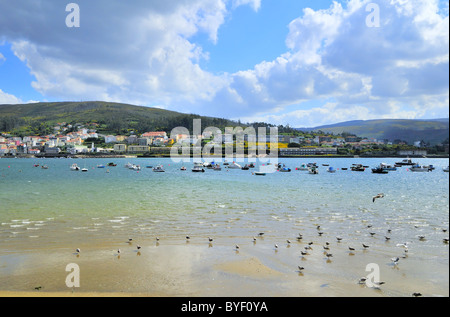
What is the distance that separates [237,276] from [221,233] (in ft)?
15.4

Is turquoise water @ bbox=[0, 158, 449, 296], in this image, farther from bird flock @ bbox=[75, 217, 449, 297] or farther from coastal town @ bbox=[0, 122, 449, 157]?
coastal town @ bbox=[0, 122, 449, 157]

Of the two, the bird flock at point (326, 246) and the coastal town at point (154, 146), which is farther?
the coastal town at point (154, 146)

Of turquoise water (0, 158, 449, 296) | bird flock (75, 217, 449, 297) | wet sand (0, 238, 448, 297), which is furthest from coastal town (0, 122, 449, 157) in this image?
wet sand (0, 238, 448, 297)

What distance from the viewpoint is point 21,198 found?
76.7ft

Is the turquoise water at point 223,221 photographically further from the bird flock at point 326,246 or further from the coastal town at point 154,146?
the coastal town at point 154,146

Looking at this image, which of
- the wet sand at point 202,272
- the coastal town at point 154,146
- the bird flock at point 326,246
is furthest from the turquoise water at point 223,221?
the coastal town at point 154,146

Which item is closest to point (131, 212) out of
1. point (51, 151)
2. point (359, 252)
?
point (359, 252)

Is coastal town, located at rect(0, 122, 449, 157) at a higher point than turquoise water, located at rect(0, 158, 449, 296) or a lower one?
higher

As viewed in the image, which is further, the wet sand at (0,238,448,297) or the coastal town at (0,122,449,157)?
the coastal town at (0,122,449,157)

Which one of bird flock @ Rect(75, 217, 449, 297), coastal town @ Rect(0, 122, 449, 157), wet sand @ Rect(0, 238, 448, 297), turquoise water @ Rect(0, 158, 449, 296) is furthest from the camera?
coastal town @ Rect(0, 122, 449, 157)

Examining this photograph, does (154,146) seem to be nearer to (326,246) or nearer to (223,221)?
(223,221)

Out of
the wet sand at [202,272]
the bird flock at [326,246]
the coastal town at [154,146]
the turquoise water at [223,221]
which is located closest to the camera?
the wet sand at [202,272]
